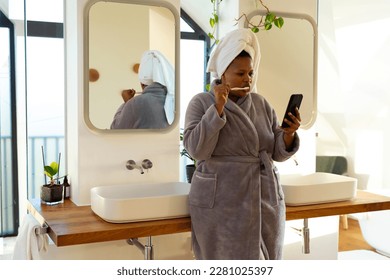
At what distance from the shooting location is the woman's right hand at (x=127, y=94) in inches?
75.3

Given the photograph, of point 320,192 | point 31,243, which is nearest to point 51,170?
point 31,243

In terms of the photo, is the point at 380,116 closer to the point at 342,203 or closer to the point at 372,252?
the point at 372,252

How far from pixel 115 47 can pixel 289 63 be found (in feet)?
2.86

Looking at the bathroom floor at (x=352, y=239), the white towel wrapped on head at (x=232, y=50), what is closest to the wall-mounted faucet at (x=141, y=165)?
the white towel wrapped on head at (x=232, y=50)

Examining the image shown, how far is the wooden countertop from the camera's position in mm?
1501

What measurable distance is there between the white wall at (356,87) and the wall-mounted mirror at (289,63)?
3.93 feet

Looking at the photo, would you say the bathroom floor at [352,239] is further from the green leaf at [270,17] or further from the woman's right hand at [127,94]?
the woman's right hand at [127,94]

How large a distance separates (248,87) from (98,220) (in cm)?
70

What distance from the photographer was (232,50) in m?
1.62

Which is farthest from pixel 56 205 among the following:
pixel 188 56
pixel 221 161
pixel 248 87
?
pixel 188 56

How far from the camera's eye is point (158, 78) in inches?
77.9

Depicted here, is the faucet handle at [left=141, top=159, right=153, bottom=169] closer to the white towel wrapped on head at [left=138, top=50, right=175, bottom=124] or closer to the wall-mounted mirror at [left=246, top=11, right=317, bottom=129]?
the white towel wrapped on head at [left=138, top=50, right=175, bottom=124]

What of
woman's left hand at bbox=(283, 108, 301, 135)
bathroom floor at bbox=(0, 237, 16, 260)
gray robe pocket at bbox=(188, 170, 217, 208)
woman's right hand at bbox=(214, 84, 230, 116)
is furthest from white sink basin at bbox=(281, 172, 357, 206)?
bathroom floor at bbox=(0, 237, 16, 260)
